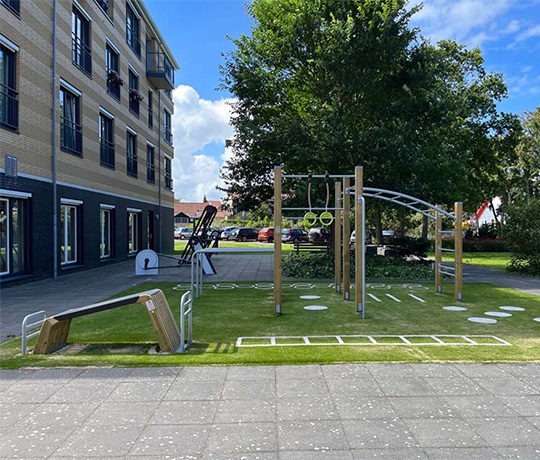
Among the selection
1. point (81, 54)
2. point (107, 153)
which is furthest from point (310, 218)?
point (107, 153)

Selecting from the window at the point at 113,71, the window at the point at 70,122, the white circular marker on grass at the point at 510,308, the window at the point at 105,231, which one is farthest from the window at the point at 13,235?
the white circular marker on grass at the point at 510,308

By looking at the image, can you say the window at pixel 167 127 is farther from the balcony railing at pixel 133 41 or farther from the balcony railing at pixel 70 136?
the balcony railing at pixel 70 136

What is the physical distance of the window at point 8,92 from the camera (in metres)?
11.6

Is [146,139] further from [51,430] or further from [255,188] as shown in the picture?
[51,430]

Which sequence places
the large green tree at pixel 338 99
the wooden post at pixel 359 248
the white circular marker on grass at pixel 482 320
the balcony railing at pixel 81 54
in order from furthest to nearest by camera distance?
the balcony railing at pixel 81 54 → the large green tree at pixel 338 99 → the wooden post at pixel 359 248 → the white circular marker on grass at pixel 482 320

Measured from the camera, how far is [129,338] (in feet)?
21.3

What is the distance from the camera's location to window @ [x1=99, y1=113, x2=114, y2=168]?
18.3 metres

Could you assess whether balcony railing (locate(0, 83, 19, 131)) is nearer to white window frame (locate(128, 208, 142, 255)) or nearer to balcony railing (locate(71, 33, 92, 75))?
balcony railing (locate(71, 33, 92, 75))

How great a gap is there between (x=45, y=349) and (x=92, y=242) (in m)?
11.8

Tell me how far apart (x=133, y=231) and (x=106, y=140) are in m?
5.72

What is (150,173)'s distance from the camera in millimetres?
25531

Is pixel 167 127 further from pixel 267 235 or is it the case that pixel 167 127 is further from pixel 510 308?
pixel 510 308

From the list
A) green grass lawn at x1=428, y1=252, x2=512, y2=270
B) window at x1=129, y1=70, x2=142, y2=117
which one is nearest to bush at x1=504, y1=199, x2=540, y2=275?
green grass lawn at x1=428, y1=252, x2=512, y2=270

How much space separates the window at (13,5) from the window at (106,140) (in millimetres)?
6221
